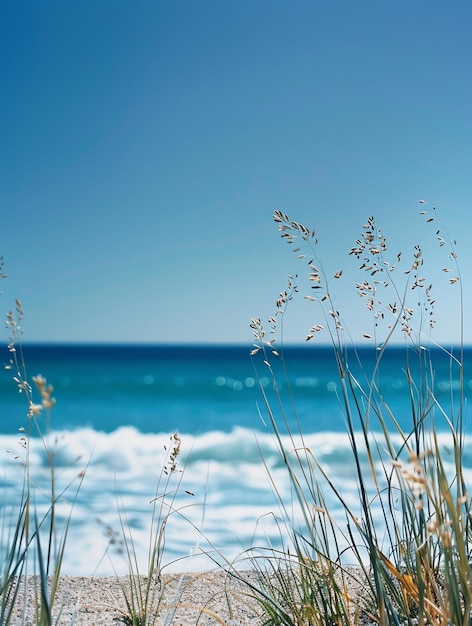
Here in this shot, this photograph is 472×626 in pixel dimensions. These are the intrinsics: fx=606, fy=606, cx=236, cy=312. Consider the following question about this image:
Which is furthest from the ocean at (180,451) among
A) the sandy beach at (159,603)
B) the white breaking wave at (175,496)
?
the sandy beach at (159,603)

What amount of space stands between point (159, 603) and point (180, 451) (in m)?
0.51

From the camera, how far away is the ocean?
2902 mm

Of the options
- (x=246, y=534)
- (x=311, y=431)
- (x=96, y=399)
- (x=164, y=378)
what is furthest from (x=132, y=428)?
(x=164, y=378)

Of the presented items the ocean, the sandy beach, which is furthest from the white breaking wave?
the sandy beach

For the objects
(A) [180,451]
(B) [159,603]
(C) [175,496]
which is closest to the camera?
(B) [159,603]

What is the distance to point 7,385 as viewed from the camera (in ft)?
80.6

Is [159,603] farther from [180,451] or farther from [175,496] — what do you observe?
[175,496]

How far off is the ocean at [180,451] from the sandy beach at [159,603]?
0.17m

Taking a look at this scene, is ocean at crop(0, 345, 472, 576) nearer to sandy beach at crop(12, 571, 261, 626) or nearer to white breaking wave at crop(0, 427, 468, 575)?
white breaking wave at crop(0, 427, 468, 575)

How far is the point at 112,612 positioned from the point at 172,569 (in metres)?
1.71

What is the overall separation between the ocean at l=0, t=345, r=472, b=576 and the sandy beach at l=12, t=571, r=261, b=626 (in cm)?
17

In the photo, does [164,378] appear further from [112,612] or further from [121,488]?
[112,612]

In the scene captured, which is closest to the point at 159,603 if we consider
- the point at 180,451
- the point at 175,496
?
the point at 180,451

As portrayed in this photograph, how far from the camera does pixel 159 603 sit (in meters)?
2.02
